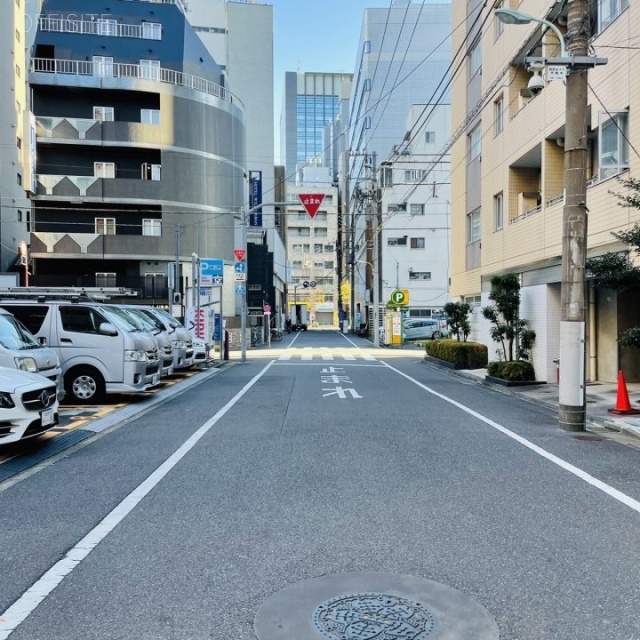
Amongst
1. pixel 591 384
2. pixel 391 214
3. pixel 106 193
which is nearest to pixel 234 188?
pixel 106 193

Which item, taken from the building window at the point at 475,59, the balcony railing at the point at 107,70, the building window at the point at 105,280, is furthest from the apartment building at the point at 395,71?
the building window at the point at 475,59

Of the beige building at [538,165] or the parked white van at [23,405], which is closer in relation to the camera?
the parked white van at [23,405]

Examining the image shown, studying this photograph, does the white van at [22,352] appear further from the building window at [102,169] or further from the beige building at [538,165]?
the building window at [102,169]

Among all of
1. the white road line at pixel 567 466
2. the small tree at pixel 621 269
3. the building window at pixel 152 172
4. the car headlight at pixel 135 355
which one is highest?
the building window at pixel 152 172

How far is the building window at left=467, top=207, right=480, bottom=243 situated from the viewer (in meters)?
24.2

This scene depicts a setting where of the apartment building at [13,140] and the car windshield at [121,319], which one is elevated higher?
the apartment building at [13,140]

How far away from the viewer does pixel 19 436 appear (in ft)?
22.5

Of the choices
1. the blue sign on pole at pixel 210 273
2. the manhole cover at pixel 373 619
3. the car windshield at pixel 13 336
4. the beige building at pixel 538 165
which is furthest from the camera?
the blue sign on pole at pixel 210 273

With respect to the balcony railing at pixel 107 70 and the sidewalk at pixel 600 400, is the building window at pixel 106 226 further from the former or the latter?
the sidewalk at pixel 600 400

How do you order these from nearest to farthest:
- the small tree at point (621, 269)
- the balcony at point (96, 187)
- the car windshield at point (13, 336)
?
the car windshield at point (13, 336)
the small tree at point (621, 269)
the balcony at point (96, 187)

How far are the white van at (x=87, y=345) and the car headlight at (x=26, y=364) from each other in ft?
7.80

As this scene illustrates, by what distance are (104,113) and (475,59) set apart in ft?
76.8

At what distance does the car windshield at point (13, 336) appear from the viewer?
8750 mm

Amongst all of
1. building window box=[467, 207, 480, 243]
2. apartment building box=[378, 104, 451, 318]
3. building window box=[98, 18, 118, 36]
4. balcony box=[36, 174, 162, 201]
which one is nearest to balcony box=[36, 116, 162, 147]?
balcony box=[36, 174, 162, 201]
